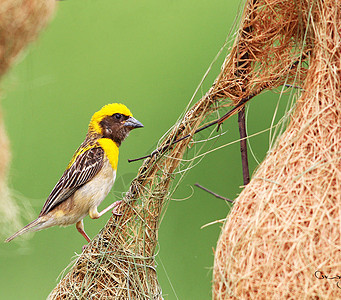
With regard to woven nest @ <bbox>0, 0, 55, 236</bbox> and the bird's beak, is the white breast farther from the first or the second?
woven nest @ <bbox>0, 0, 55, 236</bbox>

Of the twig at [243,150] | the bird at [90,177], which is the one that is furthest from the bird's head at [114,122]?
the twig at [243,150]

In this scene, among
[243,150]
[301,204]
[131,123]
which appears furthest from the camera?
[131,123]

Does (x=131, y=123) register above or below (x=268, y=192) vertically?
above

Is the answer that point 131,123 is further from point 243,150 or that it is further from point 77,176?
point 243,150

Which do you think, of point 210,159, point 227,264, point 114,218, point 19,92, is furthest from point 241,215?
point 19,92

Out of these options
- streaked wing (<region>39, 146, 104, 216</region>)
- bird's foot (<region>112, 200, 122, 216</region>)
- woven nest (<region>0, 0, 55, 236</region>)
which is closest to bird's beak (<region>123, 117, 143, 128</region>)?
streaked wing (<region>39, 146, 104, 216</region>)

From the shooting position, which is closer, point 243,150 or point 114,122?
point 243,150

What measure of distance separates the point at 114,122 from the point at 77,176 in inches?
6.8

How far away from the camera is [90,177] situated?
1415 mm

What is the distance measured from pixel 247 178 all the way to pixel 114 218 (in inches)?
13.8

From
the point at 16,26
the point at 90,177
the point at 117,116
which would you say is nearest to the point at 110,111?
the point at 117,116

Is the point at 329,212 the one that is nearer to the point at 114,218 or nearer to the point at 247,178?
the point at 247,178

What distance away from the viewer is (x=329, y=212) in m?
1.01

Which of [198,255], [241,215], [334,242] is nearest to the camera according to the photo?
[334,242]
